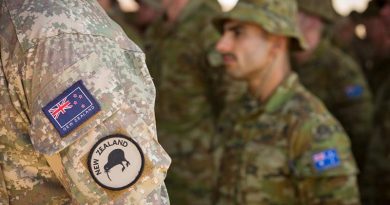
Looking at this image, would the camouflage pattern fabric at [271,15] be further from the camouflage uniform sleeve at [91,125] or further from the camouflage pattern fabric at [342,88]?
the camouflage uniform sleeve at [91,125]

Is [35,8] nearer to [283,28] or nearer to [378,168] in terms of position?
[283,28]

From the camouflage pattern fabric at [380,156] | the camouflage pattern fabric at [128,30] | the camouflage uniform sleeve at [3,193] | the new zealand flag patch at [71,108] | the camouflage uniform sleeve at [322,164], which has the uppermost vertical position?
the camouflage pattern fabric at [128,30]

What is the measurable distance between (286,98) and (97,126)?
185 cm

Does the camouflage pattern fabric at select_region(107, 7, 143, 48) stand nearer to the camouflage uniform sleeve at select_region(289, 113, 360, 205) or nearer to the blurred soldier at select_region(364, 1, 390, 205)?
the blurred soldier at select_region(364, 1, 390, 205)

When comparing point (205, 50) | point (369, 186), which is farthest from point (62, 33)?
point (369, 186)

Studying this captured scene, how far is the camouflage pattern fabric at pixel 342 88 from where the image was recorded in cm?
500

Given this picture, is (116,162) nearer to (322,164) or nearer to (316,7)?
(322,164)

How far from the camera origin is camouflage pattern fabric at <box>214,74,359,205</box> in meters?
3.15

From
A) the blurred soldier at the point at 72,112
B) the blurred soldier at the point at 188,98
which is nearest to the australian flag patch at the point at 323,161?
the blurred soldier at the point at 188,98

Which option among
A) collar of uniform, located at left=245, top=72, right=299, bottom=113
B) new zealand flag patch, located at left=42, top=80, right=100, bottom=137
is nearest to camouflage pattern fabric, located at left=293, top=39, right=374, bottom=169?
collar of uniform, located at left=245, top=72, right=299, bottom=113

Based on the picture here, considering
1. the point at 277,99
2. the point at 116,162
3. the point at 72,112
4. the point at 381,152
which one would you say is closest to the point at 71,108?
the point at 72,112

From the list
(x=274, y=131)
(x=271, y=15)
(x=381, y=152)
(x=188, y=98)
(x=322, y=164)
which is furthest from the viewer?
(x=381, y=152)

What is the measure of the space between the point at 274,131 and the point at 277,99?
15 centimetres

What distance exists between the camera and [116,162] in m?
1.60
